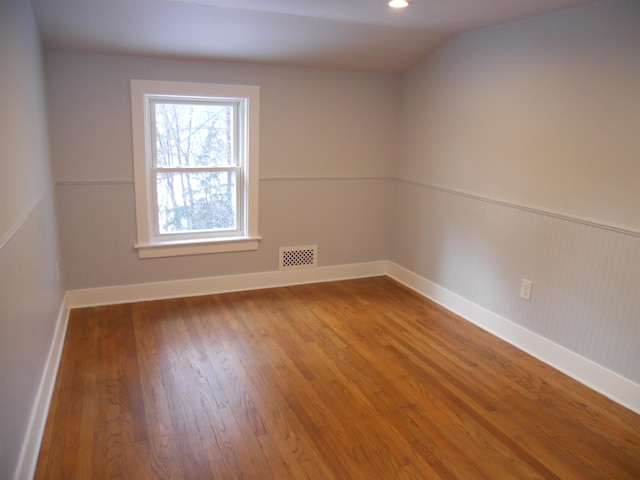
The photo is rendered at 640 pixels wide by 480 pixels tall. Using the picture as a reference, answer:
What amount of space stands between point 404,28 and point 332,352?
7.56 ft

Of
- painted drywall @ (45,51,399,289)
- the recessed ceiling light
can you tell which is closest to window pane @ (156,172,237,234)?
painted drywall @ (45,51,399,289)

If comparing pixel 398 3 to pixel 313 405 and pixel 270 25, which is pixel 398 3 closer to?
pixel 270 25

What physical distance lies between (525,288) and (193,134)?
2745 millimetres

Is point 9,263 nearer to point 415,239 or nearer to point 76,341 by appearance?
point 76,341

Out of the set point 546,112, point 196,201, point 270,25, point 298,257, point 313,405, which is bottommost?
point 313,405

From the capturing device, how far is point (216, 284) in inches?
163

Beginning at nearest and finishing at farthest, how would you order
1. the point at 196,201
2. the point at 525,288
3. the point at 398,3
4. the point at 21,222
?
the point at 21,222
the point at 398,3
the point at 525,288
the point at 196,201

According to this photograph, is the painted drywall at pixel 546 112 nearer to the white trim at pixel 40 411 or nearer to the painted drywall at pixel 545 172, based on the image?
the painted drywall at pixel 545 172

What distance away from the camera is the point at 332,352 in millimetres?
3127

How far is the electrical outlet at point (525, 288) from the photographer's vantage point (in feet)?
10.5

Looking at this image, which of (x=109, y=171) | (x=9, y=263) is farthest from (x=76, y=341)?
(x=9, y=263)

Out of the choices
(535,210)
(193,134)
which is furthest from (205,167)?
(535,210)

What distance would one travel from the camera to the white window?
3.75 meters

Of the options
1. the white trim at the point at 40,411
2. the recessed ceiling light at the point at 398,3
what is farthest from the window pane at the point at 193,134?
the recessed ceiling light at the point at 398,3
